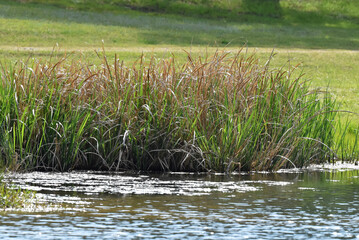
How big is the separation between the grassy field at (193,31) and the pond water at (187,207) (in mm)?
11343

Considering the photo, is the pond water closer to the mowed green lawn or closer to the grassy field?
the grassy field

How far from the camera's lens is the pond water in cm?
749

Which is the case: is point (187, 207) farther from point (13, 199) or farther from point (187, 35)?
point (187, 35)

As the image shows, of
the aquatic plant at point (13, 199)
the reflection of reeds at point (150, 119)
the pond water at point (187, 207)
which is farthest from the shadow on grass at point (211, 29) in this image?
the aquatic plant at point (13, 199)

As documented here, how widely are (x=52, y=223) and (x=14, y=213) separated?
25.2 inches

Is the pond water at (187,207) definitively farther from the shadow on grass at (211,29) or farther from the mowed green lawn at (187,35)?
the shadow on grass at (211,29)

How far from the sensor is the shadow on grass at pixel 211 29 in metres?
38.8

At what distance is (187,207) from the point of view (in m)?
8.62

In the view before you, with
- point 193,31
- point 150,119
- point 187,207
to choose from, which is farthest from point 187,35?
point 187,207

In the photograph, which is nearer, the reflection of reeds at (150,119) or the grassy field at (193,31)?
the reflection of reeds at (150,119)

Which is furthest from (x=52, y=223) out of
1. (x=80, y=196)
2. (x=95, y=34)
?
(x=95, y=34)

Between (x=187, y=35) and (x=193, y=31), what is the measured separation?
1.94 meters

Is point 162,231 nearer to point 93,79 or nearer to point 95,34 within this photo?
point 93,79

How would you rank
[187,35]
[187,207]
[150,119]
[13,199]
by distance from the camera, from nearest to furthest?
[13,199], [187,207], [150,119], [187,35]
